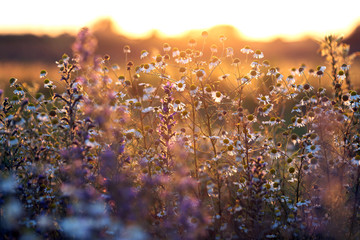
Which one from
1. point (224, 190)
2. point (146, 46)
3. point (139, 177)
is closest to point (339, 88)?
point (224, 190)

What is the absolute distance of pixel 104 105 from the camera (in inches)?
114

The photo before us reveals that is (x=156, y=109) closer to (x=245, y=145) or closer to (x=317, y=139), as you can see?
(x=245, y=145)

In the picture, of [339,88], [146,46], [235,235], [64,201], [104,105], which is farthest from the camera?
[146,46]

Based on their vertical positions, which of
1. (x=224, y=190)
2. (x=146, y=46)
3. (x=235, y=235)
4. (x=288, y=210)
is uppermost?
(x=146, y=46)

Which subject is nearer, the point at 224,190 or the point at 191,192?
the point at 191,192

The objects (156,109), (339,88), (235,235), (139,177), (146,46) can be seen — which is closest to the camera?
(235,235)

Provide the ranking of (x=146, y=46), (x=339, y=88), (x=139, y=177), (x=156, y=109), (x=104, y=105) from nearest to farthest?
(x=104, y=105)
(x=139, y=177)
(x=339, y=88)
(x=156, y=109)
(x=146, y=46)

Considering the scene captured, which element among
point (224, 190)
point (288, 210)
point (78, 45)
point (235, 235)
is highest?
point (78, 45)

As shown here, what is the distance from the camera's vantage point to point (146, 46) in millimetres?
36062

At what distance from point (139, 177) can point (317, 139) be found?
6.84 feet

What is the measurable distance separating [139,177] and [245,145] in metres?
1.27

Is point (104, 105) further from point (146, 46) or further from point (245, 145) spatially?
point (146, 46)

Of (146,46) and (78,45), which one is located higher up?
(146,46)

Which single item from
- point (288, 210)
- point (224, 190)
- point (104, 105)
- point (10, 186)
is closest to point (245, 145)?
Answer: point (224, 190)
